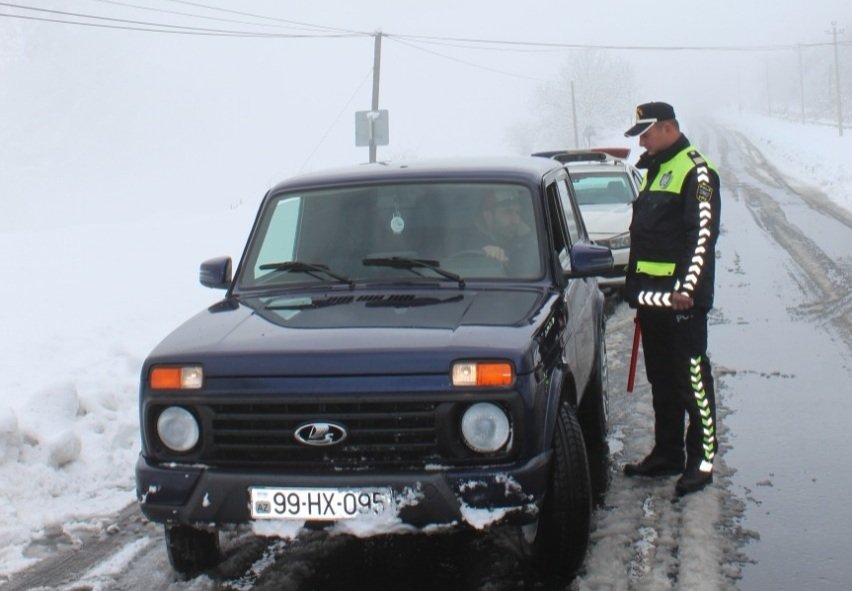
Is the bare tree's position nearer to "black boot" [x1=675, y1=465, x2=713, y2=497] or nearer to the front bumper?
"black boot" [x1=675, y1=465, x2=713, y2=497]

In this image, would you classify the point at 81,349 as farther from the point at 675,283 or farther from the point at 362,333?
the point at 362,333

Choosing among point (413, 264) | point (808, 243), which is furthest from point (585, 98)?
point (413, 264)

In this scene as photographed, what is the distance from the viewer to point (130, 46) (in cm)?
16512

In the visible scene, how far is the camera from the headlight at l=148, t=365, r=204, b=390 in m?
4.10

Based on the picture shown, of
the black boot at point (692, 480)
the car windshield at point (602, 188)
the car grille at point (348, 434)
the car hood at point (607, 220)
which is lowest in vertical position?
the black boot at point (692, 480)

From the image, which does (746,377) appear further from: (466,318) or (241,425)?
(241,425)

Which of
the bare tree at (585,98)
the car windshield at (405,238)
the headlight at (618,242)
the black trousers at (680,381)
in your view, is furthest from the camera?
the bare tree at (585,98)

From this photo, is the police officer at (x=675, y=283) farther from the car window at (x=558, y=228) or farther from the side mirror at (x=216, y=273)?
the side mirror at (x=216, y=273)

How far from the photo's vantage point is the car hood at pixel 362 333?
156 inches

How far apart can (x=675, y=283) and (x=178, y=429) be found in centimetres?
278

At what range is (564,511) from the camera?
4.27 metres

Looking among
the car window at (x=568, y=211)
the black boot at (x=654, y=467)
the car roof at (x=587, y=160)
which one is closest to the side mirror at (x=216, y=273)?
the car window at (x=568, y=211)

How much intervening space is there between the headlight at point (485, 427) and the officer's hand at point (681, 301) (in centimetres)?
192

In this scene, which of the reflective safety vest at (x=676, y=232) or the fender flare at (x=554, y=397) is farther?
→ the reflective safety vest at (x=676, y=232)
